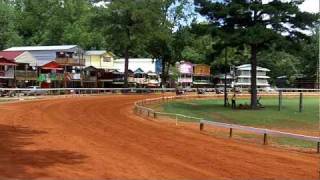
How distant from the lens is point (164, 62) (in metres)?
104

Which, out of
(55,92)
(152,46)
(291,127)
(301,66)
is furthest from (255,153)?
(301,66)

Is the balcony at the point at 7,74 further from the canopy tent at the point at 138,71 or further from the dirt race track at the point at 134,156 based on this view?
the dirt race track at the point at 134,156

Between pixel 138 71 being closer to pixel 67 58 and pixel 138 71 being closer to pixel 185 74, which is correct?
pixel 185 74

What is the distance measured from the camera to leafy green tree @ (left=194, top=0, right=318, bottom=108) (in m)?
51.5

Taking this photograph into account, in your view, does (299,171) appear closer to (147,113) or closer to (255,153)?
(255,153)

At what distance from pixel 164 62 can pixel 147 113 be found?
66.6 m

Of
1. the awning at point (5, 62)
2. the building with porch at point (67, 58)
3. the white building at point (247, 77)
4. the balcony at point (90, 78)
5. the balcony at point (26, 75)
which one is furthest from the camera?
the white building at point (247, 77)

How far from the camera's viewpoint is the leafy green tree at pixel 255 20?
5150 cm

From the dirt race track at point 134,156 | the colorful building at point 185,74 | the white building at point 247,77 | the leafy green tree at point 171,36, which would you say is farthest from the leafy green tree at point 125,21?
the white building at point 247,77

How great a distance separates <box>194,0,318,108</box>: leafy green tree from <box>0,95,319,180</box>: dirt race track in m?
26.2

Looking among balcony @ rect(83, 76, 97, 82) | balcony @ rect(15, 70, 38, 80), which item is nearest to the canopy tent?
balcony @ rect(83, 76, 97, 82)

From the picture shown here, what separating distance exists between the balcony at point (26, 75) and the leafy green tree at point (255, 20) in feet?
115

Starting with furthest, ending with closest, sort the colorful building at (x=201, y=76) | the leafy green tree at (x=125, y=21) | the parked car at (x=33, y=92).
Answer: the colorful building at (x=201, y=76) → the leafy green tree at (x=125, y=21) → the parked car at (x=33, y=92)

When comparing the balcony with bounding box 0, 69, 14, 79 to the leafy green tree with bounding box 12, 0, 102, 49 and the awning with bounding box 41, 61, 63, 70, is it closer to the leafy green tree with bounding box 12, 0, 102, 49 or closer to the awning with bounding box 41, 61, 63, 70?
the awning with bounding box 41, 61, 63, 70
